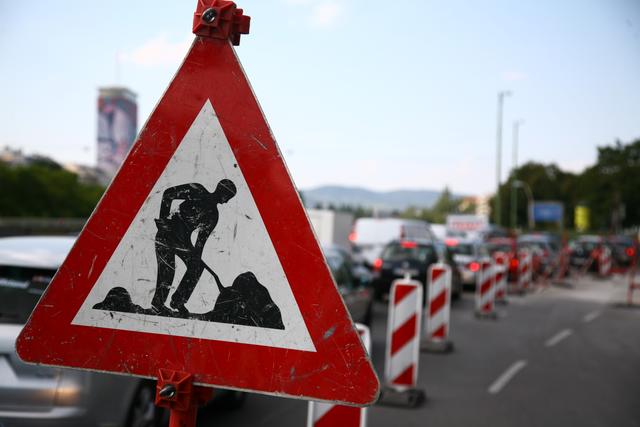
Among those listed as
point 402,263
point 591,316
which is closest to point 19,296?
point 402,263

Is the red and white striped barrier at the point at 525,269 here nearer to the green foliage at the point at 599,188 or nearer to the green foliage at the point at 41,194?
the green foliage at the point at 599,188

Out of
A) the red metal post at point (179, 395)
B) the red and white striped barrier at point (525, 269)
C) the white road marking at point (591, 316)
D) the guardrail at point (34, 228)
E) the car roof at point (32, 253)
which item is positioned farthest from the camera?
the red and white striped barrier at point (525, 269)

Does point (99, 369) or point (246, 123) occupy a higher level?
point (246, 123)

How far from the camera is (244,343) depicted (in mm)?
2166

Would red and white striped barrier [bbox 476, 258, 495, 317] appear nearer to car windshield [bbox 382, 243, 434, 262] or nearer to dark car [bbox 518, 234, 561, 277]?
car windshield [bbox 382, 243, 434, 262]

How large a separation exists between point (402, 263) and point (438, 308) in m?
8.36

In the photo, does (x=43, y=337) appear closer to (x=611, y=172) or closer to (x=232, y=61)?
(x=232, y=61)

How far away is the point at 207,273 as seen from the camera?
7.21 ft

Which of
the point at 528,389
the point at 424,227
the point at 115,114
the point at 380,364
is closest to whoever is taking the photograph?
the point at 528,389

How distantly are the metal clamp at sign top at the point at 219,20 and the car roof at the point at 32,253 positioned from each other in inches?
119

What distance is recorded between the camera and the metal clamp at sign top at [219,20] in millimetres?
2229

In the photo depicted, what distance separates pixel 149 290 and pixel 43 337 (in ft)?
1.12

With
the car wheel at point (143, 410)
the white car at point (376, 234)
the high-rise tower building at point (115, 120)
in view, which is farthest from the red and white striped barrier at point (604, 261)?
the high-rise tower building at point (115, 120)

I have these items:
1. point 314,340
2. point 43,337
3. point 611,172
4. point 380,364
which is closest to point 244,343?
point 314,340
